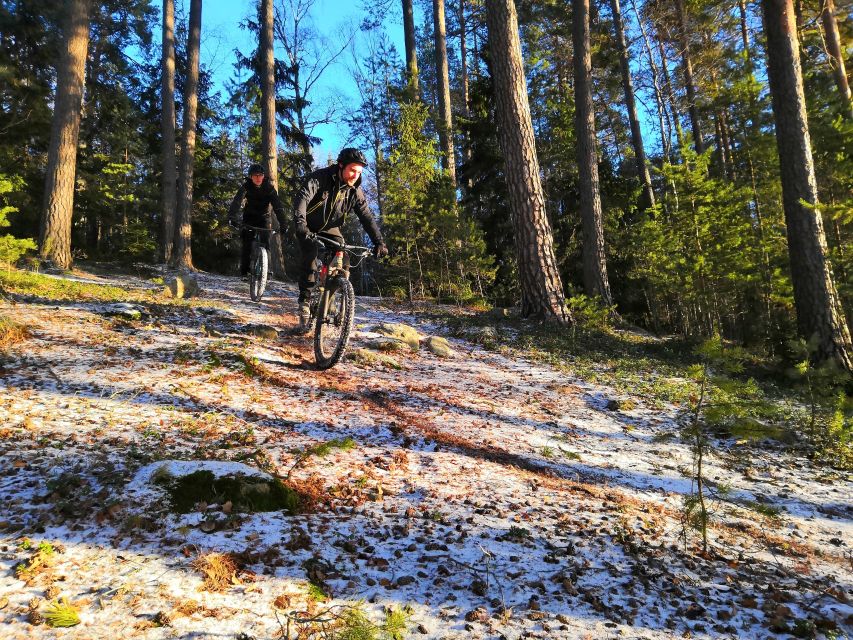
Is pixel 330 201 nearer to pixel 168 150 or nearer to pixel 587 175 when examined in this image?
pixel 587 175

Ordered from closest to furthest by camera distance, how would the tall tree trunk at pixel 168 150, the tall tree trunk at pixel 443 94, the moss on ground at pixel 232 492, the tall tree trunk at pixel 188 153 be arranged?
1. the moss on ground at pixel 232 492
2. the tall tree trunk at pixel 188 153
3. the tall tree trunk at pixel 443 94
4. the tall tree trunk at pixel 168 150

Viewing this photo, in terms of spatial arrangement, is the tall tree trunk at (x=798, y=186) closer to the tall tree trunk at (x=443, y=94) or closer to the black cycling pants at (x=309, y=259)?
the black cycling pants at (x=309, y=259)

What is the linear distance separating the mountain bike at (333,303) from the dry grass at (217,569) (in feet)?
10.7

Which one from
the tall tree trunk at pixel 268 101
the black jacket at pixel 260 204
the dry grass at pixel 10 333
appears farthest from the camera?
the tall tree trunk at pixel 268 101

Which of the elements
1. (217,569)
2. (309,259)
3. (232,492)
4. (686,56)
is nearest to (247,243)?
(309,259)

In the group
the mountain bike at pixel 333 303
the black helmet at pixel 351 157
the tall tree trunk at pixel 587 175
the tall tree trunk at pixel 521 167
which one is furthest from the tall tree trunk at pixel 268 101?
the black helmet at pixel 351 157

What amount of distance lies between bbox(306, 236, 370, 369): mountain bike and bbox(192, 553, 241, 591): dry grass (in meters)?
3.26

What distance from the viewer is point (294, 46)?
83.5ft

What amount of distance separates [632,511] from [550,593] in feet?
3.98

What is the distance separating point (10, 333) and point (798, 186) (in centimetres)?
1132

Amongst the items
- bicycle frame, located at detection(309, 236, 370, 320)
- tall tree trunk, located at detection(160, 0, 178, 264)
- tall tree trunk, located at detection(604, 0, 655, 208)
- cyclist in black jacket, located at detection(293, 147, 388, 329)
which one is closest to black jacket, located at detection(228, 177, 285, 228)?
cyclist in black jacket, located at detection(293, 147, 388, 329)

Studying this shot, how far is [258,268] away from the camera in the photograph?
8781 millimetres

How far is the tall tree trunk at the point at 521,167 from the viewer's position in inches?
342

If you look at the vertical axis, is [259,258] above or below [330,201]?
below
